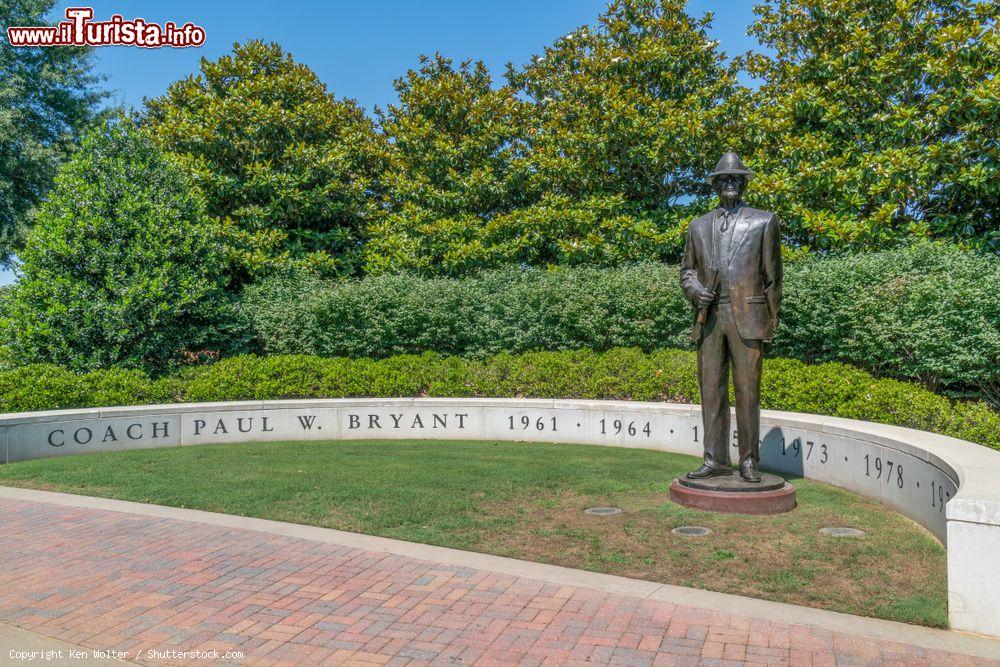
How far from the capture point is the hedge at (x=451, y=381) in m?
10.1

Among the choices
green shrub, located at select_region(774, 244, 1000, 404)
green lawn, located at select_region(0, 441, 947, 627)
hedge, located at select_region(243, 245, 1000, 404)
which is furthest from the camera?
hedge, located at select_region(243, 245, 1000, 404)

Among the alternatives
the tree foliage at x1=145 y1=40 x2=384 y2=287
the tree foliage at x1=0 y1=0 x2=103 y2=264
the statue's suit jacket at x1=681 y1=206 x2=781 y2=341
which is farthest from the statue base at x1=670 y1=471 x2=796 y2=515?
the tree foliage at x1=0 y1=0 x2=103 y2=264

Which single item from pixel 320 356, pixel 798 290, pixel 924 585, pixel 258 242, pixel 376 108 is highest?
pixel 376 108

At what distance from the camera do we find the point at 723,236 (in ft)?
23.0

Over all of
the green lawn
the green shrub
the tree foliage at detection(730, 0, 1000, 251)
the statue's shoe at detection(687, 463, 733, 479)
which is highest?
the tree foliage at detection(730, 0, 1000, 251)

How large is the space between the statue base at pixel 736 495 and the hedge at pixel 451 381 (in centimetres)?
282

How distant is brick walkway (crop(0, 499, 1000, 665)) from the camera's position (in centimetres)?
404

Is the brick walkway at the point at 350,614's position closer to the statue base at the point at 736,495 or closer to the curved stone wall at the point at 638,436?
the curved stone wall at the point at 638,436

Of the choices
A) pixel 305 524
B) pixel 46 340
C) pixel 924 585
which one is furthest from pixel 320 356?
pixel 924 585

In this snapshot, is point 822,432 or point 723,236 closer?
point 723,236

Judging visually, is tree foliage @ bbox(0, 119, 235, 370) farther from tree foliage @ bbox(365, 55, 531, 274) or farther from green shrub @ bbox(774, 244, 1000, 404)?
green shrub @ bbox(774, 244, 1000, 404)

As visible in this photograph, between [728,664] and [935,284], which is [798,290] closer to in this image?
[935,284]

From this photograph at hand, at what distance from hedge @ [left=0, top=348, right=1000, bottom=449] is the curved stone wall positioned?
71cm

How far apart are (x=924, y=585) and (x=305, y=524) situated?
15.9 ft
